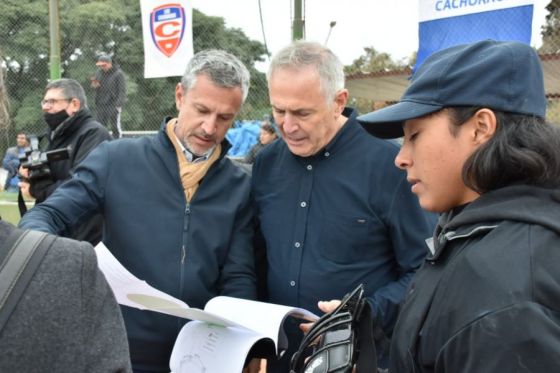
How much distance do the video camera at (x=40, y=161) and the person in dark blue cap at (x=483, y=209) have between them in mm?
2887

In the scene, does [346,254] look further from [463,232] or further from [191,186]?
[463,232]

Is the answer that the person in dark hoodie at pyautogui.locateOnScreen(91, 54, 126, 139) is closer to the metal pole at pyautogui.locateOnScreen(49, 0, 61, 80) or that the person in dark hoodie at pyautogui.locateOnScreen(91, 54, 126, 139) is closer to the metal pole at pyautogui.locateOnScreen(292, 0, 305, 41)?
the metal pole at pyautogui.locateOnScreen(49, 0, 61, 80)

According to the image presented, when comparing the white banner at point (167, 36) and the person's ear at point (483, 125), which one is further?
the white banner at point (167, 36)

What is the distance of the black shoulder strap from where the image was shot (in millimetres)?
866

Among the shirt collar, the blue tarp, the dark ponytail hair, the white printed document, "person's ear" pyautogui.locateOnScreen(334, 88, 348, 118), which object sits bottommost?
the blue tarp

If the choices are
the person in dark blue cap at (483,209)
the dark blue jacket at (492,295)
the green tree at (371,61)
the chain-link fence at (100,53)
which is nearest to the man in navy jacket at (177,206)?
the person in dark blue cap at (483,209)

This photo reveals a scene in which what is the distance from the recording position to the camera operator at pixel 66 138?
12.8 ft

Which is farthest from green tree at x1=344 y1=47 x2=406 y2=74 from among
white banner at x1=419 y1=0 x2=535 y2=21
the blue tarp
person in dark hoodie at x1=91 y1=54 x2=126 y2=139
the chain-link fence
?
white banner at x1=419 y1=0 x2=535 y2=21

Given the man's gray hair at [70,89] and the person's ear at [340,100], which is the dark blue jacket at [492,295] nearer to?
the person's ear at [340,100]

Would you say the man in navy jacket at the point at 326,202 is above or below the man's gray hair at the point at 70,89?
below

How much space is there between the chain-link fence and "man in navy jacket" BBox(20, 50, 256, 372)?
21.1ft

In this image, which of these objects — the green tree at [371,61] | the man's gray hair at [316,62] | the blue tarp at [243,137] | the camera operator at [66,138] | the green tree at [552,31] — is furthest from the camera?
the green tree at [371,61]

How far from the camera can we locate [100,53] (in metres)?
18.8

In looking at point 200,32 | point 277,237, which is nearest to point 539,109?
point 277,237
